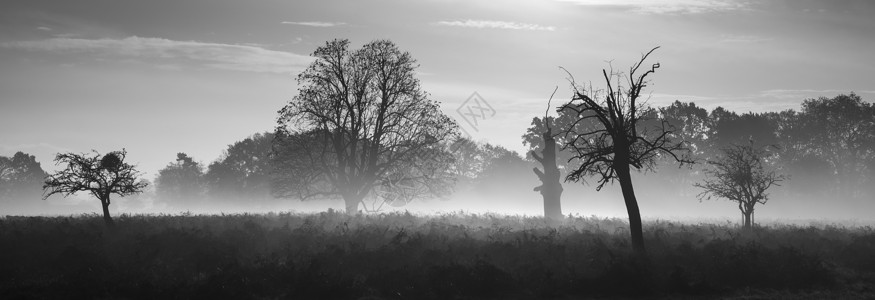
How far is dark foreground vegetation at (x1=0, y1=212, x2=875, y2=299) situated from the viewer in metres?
14.1

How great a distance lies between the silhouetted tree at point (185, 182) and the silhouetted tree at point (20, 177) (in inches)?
738

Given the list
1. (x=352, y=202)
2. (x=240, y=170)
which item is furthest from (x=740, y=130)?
(x=240, y=170)

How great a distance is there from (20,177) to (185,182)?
27668 mm

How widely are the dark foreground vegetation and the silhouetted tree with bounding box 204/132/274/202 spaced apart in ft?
169

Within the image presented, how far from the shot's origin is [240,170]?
74812 mm

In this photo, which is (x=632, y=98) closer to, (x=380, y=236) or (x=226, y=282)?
(x=380, y=236)

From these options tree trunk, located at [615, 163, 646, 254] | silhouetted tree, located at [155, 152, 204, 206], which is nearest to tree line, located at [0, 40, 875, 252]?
tree trunk, located at [615, 163, 646, 254]

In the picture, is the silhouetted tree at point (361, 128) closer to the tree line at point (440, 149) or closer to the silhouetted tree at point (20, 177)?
the tree line at point (440, 149)

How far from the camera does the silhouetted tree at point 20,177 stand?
3469 inches

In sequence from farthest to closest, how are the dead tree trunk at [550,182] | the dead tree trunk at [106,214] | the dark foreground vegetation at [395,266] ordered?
the dead tree trunk at [550,182]
the dead tree trunk at [106,214]
the dark foreground vegetation at [395,266]

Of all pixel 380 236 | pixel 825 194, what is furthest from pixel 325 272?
pixel 825 194

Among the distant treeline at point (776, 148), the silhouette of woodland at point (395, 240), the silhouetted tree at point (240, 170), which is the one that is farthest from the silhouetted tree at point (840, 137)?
the silhouetted tree at point (240, 170)

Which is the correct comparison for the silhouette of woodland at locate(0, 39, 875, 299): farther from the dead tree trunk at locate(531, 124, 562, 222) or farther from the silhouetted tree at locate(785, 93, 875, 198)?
the silhouetted tree at locate(785, 93, 875, 198)

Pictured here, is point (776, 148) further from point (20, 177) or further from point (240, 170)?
point (20, 177)
